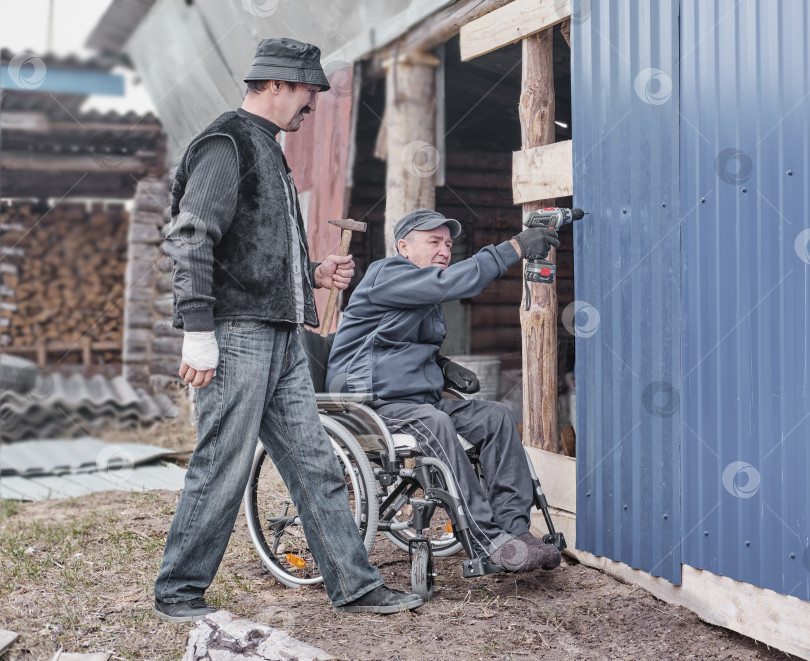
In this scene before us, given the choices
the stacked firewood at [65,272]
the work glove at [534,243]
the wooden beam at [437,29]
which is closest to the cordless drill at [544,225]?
the work glove at [534,243]

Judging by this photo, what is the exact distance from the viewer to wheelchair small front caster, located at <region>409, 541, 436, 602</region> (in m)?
3.52

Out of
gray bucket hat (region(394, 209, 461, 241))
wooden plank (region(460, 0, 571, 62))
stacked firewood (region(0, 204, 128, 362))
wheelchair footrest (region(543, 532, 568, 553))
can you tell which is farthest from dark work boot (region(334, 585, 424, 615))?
stacked firewood (region(0, 204, 128, 362))

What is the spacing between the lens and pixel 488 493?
365cm

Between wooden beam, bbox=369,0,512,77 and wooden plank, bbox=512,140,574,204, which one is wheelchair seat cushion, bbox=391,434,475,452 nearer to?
wooden plank, bbox=512,140,574,204

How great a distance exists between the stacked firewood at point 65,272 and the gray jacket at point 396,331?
22.1 ft

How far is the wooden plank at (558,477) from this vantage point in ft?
13.8

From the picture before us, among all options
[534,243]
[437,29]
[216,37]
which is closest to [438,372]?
[534,243]

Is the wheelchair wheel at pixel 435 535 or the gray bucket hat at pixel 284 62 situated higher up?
the gray bucket hat at pixel 284 62

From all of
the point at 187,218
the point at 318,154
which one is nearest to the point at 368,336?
the point at 187,218

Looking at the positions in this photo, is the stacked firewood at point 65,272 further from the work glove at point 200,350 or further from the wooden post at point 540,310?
the work glove at point 200,350

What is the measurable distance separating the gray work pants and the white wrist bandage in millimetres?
822

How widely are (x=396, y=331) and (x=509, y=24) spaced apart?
1.75m

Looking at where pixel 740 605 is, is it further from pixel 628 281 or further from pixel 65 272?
pixel 65 272

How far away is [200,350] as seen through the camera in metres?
3.09
